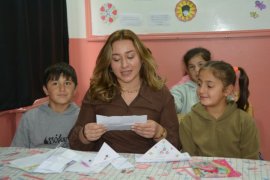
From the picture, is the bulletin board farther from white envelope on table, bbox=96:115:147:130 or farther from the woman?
white envelope on table, bbox=96:115:147:130

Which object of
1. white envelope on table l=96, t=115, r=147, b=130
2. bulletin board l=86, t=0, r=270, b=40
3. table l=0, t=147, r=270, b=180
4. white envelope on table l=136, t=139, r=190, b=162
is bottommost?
table l=0, t=147, r=270, b=180

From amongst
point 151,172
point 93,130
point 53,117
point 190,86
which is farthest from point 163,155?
point 190,86

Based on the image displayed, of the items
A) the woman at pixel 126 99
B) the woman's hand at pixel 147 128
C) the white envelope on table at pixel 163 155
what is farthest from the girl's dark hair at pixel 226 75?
the white envelope on table at pixel 163 155

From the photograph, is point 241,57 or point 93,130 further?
point 241,57

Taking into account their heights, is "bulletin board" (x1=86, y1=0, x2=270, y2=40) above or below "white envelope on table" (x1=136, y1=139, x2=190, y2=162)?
above

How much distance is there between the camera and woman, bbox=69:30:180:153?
1854 mm

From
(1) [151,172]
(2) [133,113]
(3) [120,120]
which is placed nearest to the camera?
Result: (1) [151,172]

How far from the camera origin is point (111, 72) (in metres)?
1.98

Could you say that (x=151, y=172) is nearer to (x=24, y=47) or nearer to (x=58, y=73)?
(x=58, y=73)

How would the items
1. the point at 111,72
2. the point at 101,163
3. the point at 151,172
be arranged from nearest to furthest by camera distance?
the point at 151,172 < the point at 101,163 < the point at 111,72

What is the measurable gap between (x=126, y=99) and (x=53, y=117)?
2.10 feet

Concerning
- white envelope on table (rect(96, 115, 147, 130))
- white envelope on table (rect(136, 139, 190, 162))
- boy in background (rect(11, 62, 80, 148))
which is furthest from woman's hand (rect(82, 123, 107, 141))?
boy in background (rect(11, 62, 80, 148))

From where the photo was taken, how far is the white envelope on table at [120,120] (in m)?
1.56

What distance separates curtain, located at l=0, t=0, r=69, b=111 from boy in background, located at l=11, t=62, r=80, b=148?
0.36 meters
